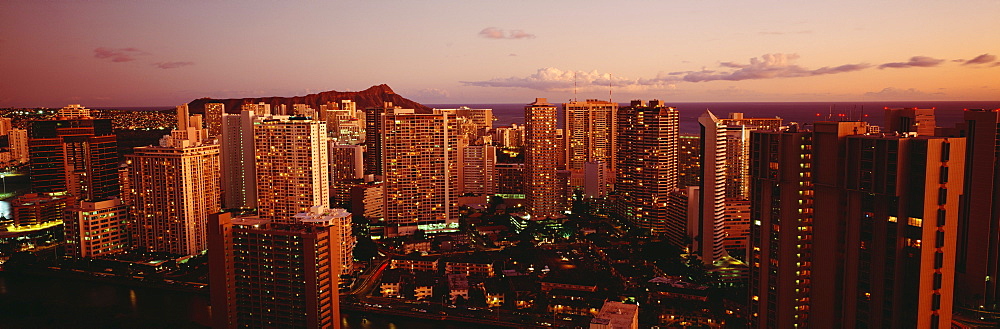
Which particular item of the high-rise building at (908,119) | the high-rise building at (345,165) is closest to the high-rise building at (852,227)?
the high-rise building at (908,119)

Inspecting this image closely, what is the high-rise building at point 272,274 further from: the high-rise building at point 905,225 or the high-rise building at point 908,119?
the high-rise building at point 908,119

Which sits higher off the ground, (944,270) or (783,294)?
(944,270)

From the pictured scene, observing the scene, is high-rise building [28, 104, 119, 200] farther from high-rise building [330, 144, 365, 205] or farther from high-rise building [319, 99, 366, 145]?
high-rise building [319, 99, 366, 145]

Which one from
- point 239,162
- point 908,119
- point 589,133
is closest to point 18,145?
point 239,162

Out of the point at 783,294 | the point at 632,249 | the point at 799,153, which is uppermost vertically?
the point at 799,153

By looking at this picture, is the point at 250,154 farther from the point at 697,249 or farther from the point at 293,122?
the point at 697,249

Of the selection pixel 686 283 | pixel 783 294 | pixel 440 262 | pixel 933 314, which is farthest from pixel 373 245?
pixel 933 314

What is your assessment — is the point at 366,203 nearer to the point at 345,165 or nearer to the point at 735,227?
the point at 345,165
